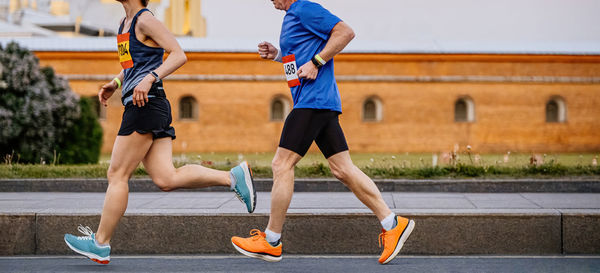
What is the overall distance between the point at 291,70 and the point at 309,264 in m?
1.53

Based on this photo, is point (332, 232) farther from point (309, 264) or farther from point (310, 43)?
point (310, 43)

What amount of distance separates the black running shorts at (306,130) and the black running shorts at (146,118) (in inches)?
35.1

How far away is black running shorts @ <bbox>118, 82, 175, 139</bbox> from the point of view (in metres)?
5.16

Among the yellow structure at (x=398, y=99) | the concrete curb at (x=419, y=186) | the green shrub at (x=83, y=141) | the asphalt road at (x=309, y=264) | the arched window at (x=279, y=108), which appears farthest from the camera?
the arched window at (x=279, y=108)

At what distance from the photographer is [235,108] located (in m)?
28.4

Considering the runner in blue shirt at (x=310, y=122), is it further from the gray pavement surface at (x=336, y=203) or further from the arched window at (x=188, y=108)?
the arched window at (x=188, y=108)

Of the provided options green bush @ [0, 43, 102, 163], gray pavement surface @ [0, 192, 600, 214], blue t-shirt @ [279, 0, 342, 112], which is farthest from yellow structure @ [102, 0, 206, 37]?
blue t-shirt @ [279, 0, 342, 112]

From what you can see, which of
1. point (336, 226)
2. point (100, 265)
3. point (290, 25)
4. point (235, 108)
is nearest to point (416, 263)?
point (336, 226)

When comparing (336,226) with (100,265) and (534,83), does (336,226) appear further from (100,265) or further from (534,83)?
(534,83)

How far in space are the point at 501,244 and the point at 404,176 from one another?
18.4 feet

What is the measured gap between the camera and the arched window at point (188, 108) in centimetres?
2872

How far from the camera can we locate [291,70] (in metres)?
5.39

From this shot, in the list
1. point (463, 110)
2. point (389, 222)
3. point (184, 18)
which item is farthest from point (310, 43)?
point (184, 18)

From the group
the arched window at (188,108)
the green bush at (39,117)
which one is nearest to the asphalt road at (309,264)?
the green bush at (39,117)
